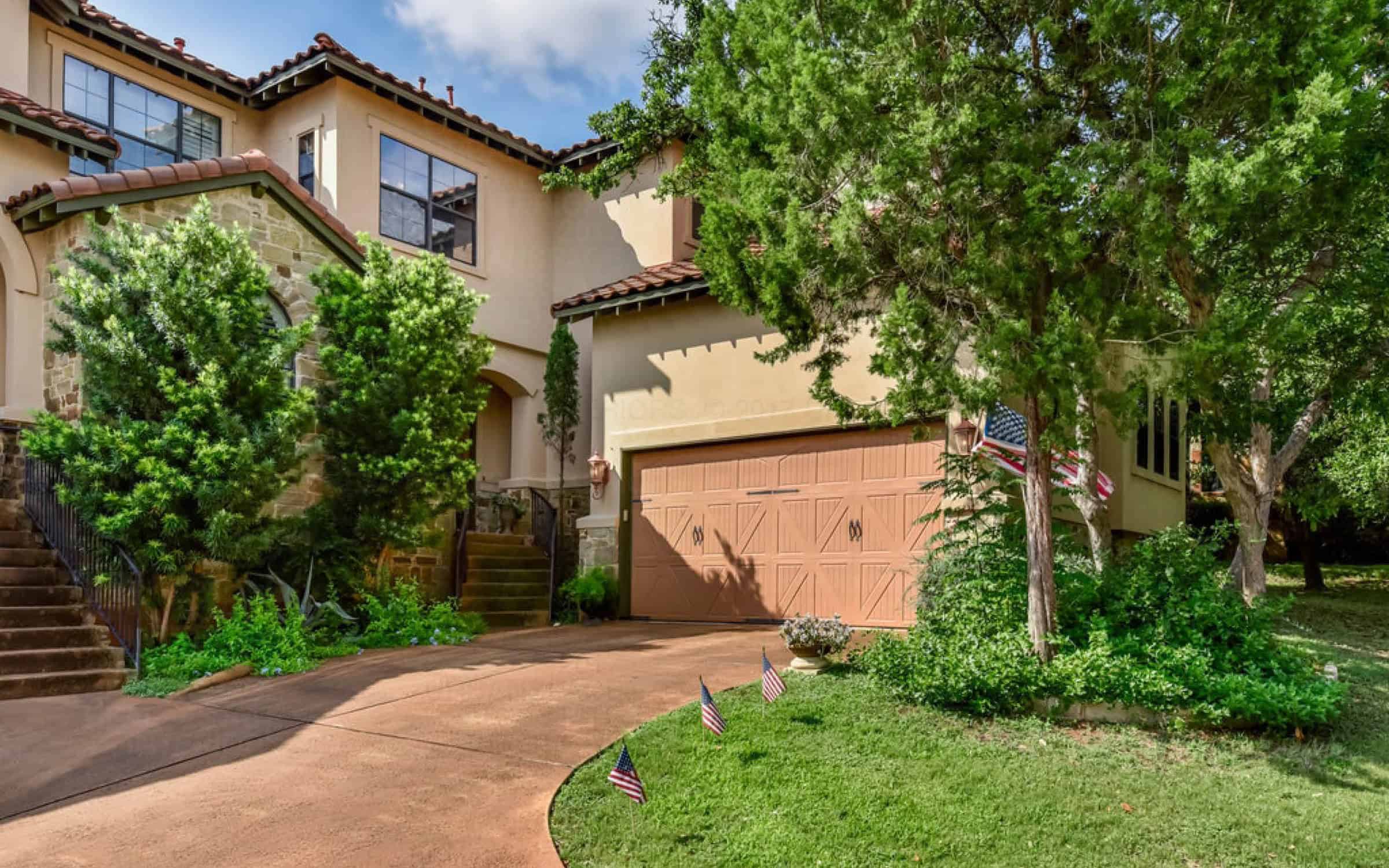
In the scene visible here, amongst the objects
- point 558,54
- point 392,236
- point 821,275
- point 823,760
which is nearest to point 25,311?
point 392,236

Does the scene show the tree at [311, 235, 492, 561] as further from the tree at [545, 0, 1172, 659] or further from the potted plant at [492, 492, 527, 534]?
the tree at [545, 0, 1172, 659]

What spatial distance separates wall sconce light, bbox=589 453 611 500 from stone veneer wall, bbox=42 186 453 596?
13.3 feet

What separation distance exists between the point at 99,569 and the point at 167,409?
165cm

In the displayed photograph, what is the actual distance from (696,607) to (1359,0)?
384 inches

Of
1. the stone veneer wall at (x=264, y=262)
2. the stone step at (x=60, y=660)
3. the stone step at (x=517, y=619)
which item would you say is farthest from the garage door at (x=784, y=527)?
the stone step at (x=60, y=660)

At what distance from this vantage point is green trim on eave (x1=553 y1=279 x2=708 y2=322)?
13383 millimetres

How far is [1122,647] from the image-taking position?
6895 millimetres

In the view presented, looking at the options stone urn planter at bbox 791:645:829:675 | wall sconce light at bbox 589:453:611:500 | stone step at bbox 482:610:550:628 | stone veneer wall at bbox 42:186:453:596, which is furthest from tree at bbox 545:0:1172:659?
stone step at bbox 482:610:550:628

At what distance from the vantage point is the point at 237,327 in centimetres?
964

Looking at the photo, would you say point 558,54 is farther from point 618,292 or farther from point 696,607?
point 696,607

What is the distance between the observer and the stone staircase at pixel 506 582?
13.3m

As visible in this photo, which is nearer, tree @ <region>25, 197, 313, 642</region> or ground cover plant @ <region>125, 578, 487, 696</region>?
ground cover plant @ <region>125, 578, 487, 696</region>

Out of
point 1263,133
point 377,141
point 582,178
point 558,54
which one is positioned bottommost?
point 1263,133

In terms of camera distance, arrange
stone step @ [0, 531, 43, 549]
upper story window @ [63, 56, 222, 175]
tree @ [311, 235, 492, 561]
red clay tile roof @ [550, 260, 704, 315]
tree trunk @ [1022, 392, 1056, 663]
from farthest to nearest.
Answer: red clay tile roof @ [550, 260, 704, 315]
upper story window @ [63, 56, 222, 175]
tree @ [311, 235, 492, 561]
stone step @ [0, 531, 43, 549]
tree trunk @ [1022, 392, 1056, 663]
